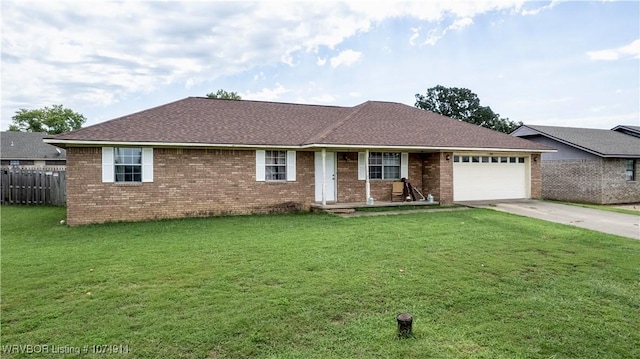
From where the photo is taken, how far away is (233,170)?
13.2 metres

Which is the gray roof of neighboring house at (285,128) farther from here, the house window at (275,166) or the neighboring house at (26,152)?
the neighboring house at (26,152)

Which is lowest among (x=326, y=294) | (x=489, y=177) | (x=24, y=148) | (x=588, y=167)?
(x=326, y=294)

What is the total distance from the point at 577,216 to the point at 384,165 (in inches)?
274

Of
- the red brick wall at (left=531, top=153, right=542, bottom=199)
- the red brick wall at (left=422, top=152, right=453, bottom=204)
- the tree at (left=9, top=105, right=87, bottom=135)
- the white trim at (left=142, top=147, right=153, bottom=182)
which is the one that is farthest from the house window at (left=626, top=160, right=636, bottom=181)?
the tree at (left=9, top=105, right=87, bottom=135)

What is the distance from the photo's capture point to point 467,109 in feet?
146

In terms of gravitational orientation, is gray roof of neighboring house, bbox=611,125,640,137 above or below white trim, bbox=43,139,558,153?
above

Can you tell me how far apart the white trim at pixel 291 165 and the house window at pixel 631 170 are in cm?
1852

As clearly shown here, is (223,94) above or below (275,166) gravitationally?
above

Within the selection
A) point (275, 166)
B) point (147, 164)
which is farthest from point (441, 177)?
point (147, 164)

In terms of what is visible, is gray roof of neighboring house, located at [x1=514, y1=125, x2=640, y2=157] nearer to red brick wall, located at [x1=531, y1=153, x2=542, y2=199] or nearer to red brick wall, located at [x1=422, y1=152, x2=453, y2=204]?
red brick wall, located at [x1=531, y1=153, x2=542, y2=199]

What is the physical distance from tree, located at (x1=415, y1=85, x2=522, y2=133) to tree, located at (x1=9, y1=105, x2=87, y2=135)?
168 ft

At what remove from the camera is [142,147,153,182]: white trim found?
1219cm

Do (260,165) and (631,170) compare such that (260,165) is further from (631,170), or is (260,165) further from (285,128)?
(631,170)

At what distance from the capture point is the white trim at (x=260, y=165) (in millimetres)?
13578
